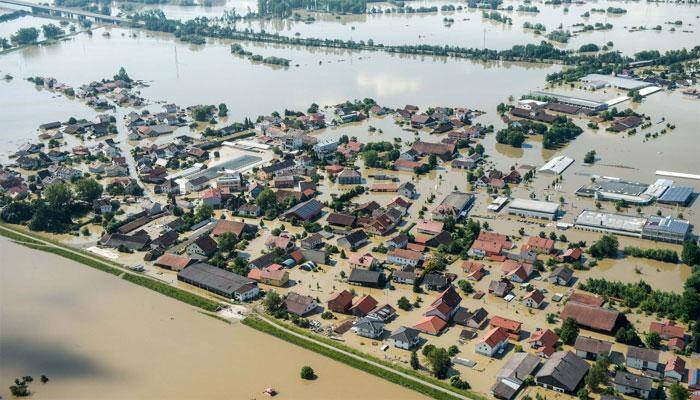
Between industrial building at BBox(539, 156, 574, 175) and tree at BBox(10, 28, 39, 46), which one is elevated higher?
tree at BBox(10, 28, 39, 46)

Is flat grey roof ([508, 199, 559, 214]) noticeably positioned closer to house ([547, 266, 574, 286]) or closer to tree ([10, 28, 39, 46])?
house ([547, 266, 574, 286])

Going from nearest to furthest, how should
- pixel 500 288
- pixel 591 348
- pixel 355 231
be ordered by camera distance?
1. pixel 591 348
2. pixel 500 288
3. pixel 355 231

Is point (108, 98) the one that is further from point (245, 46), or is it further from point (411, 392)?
point (411, 392)

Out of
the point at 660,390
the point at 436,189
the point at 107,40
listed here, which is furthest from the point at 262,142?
the point at 107,40

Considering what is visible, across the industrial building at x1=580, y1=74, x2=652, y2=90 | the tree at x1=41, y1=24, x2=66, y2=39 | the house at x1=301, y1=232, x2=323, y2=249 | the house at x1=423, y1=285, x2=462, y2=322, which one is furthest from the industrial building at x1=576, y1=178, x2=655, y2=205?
the tree at x1=41, y1=24, x2=66, y2=39

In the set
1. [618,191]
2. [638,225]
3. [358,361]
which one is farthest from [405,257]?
[618,191]

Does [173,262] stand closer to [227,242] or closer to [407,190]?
[227,242]
